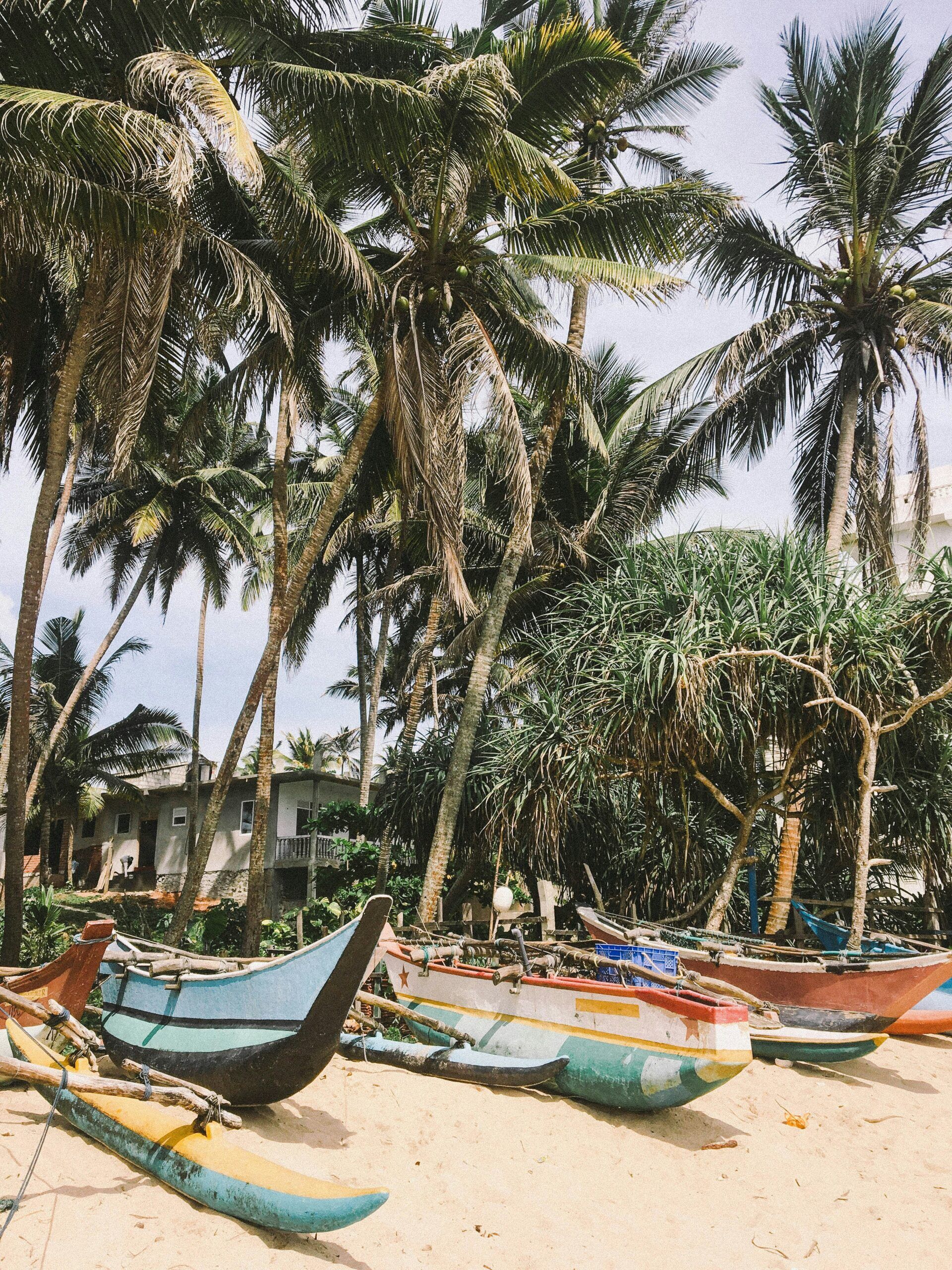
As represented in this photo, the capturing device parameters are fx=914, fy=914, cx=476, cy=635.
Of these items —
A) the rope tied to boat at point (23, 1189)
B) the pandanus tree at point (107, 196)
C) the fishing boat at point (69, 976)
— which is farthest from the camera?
the pandanus tree at point (107, 196)

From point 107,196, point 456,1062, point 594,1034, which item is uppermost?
point 107,196

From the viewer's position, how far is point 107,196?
8.09 metres

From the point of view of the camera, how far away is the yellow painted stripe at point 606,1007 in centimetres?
732

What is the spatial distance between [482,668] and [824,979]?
5958 mm

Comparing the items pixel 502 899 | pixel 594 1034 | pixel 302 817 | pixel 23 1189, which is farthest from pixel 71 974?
pixel 302 817

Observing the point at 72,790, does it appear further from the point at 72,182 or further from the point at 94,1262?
the point at 94,1262

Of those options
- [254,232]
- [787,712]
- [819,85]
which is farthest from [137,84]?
[819,85]

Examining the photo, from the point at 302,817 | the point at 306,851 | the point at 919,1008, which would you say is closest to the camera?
the point at 919,1008

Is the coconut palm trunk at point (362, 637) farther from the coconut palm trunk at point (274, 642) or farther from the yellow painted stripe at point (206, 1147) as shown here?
the yellow painted stripe at point (206, 1147)

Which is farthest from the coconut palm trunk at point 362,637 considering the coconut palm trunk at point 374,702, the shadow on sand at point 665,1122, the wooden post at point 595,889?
the shadow on sand at point 665,1122

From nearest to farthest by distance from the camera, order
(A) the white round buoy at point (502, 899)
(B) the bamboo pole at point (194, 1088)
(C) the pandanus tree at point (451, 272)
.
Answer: (B) the bamboo pole at point (194, 1088) → (A) the white round buoy at point (502, 899) → (C) the pandanus tree at point (451, 272)

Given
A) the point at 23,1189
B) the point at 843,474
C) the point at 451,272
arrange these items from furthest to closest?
the point at 843,474
the point at 451,272
the point at 23,1189

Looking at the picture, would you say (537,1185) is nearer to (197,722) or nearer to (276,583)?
(276,583)

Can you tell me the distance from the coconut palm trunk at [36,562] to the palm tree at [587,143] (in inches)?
196
